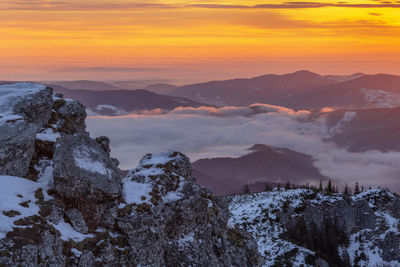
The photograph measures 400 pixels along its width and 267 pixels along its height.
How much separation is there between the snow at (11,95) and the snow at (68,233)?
12876 millimetres

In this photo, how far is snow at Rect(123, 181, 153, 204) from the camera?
5222 cm

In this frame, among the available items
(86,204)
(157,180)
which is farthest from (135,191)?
(86,204)

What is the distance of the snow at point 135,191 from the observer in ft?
171

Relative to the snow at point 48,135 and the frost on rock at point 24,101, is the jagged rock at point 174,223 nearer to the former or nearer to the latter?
the snow at point 48,135

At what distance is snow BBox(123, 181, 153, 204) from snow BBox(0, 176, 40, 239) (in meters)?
9.20

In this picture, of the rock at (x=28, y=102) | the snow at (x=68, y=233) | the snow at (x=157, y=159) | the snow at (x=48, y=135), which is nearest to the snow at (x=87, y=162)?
the snow at (x=68, y=233)

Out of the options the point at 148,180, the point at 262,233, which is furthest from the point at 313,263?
the point at 148,180

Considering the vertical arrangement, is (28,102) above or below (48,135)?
above

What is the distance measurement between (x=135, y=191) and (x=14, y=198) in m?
13.1

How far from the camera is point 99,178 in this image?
49125mm

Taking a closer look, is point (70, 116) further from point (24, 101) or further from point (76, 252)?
point (76, 252)

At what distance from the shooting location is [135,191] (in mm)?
53656

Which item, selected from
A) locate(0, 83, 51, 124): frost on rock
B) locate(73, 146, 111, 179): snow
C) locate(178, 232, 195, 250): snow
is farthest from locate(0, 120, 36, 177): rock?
locate(178, 232, 195, 250): snow

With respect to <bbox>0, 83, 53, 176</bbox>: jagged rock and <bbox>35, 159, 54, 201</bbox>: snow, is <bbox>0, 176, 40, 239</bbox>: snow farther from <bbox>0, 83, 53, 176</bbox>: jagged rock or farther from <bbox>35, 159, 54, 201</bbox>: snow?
<bbox>0, 83, 53, 176</bbox>: jagged rock
